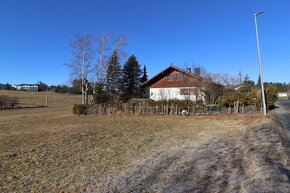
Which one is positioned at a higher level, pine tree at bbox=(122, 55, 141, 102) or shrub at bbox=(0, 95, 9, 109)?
pine tree at bbox=(122, 55, 141, 102)

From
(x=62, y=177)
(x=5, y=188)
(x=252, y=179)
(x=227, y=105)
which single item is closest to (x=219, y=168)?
(x=252, y=179)

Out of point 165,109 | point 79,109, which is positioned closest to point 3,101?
point 79,109

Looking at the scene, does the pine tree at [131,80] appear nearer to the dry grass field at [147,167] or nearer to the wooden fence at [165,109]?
the wooden fence at [165,109]

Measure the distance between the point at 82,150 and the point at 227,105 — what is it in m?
18.2

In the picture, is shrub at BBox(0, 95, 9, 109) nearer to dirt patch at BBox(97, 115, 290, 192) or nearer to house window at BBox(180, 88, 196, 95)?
house window at BBox(180, 88, 196, 95)

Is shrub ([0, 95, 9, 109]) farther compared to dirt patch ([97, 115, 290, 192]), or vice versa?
shrub ([0, 95, 9, 109])

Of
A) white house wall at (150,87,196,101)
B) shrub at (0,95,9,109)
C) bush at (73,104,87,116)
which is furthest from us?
shrub at (0,95,9,109)

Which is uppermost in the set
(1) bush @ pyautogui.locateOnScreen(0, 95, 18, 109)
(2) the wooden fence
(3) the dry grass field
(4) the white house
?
(4) the white house

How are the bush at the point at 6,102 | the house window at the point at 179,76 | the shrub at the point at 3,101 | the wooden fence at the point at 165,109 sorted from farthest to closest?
the bush at the point at 6,102, the shrub at the point at 3,101, the house window at the point at 179,76, the wooden fence at the point at 165,109

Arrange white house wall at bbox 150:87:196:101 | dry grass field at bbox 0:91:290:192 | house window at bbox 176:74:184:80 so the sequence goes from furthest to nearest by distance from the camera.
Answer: white house wall at bbox 150:87:196:101 → house window at bbox 176:74:184:80 → dry grass field at bbox 0:91:290:192

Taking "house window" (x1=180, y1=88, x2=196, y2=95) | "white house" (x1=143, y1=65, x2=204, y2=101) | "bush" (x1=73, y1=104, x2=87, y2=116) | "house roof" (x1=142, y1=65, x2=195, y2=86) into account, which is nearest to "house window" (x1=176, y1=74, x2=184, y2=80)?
"white house" (x1=143, y1=65, x2=204, y2=101)

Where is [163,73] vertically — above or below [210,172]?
above

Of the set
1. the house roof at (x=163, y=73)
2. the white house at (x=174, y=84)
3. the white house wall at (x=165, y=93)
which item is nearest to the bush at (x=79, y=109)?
the white house at (x=174, y=84)

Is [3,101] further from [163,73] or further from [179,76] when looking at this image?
[179,76]
